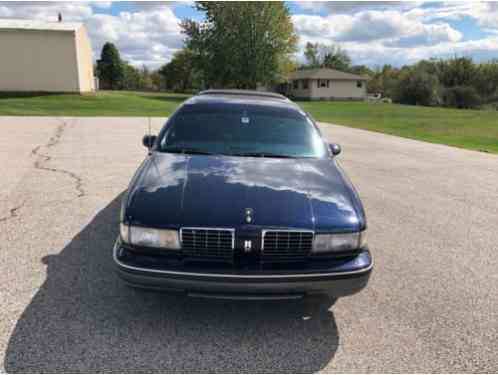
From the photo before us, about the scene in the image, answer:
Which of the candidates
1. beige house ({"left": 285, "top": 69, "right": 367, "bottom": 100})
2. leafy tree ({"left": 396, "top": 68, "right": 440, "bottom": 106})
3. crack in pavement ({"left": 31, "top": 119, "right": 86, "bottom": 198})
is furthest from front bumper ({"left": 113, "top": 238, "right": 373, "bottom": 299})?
beige house ({"left": 285, "top": 69, "right": 367, "bottom": 100})

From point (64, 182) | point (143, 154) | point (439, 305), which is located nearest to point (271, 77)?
point (143, 154)

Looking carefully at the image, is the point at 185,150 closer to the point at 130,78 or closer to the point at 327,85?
the point at 327,85

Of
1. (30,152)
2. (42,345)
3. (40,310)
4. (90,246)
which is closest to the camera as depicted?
(42,345)

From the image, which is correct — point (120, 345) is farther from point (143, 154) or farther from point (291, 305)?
point (143, 154)


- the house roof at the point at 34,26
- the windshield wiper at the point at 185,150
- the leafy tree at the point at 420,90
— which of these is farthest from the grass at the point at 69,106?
the leafy tree at the point at 420,90

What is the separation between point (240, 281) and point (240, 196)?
0.63 meters

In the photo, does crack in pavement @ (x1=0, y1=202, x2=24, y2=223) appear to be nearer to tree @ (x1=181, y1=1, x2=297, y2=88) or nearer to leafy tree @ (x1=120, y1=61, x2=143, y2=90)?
tree @ (x1=181, y1=1, x2=297, y2=88)

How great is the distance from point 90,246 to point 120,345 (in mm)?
1839

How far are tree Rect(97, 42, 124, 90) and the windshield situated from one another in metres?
75.6

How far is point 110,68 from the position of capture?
73125mm

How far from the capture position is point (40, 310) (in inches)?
119

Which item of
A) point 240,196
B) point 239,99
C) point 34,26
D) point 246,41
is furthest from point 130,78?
point 240,196

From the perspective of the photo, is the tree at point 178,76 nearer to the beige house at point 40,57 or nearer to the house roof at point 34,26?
the house roof at point 34,26

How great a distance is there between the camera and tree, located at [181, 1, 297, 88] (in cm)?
4303
